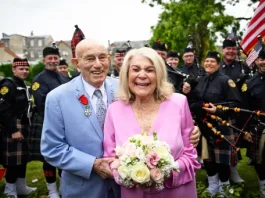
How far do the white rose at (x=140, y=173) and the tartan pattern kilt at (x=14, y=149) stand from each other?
12.0 ft

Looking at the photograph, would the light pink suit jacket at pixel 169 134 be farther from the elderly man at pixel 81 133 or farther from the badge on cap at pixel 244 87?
the badge on cap at pixel 244 87

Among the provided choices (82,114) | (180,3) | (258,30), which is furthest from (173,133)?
(180,3)

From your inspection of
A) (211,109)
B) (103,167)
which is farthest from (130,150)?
(211,109)

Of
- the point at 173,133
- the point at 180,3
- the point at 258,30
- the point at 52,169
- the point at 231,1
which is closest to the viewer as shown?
the point at 173,133

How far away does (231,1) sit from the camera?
56.6 feet

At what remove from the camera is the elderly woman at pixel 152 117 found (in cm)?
250

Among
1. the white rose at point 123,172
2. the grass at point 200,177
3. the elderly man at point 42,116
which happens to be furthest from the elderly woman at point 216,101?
the white rose at point 123,172

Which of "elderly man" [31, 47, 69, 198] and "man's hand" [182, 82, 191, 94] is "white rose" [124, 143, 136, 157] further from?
"elderly man" [31, 47, 69, 198]

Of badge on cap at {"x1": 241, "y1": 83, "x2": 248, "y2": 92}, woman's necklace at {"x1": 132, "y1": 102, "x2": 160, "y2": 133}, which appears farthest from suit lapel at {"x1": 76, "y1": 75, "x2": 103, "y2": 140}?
badge on cap at {"x1": 241, "y1": 83, "x2": 248, "y2": 92}

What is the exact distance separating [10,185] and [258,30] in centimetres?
528

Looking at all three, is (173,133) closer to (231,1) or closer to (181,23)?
(231,1)

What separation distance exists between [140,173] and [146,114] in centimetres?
66

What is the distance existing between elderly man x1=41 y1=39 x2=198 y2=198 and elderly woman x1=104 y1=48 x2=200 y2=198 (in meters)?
0.11

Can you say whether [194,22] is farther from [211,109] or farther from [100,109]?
[100,109]
